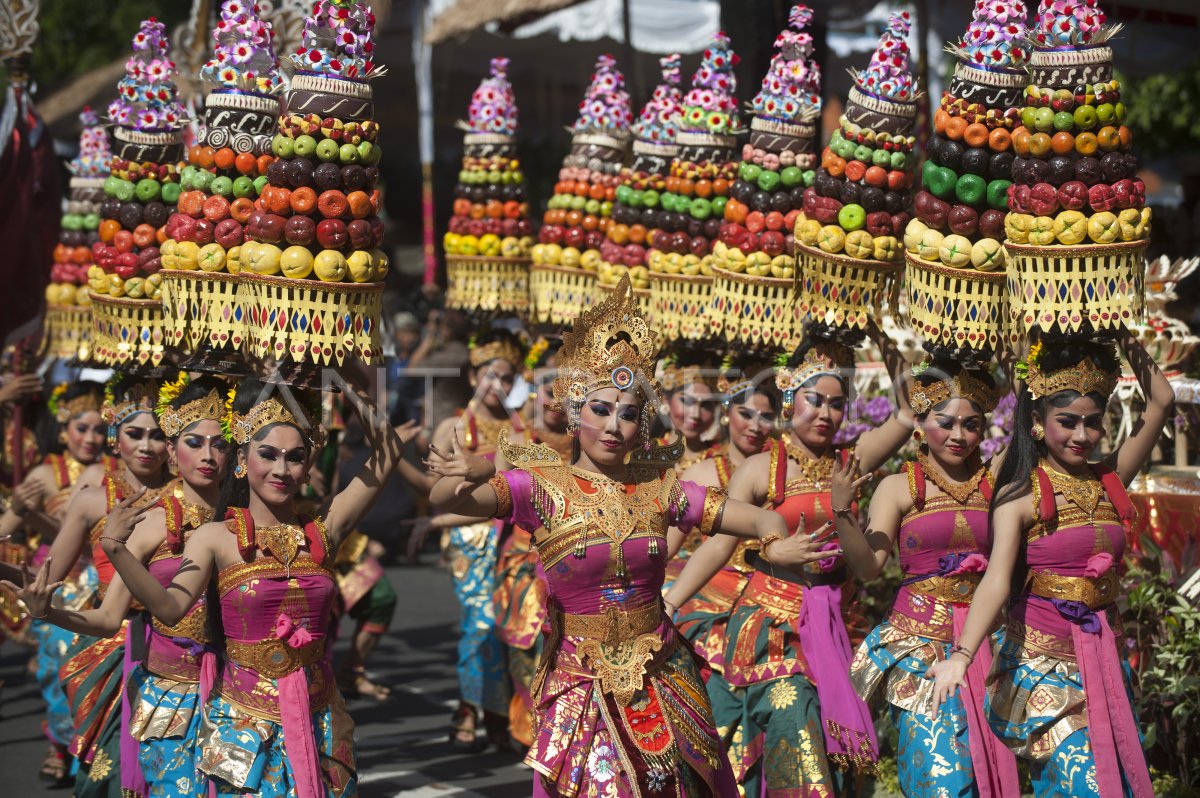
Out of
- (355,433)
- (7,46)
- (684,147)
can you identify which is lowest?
(355,433)

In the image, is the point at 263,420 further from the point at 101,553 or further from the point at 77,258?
the point at 77,258

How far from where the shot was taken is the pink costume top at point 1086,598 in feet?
16.5

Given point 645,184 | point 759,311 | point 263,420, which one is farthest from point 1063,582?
point 645,184

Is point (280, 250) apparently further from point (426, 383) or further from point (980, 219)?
point (426, 383)

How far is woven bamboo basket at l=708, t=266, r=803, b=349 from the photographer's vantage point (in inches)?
261

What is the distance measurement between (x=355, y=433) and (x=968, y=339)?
7.84 m

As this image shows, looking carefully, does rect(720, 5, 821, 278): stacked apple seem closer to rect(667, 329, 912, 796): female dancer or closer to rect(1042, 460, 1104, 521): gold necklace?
rect(667, 329, 912, 796): female dancer

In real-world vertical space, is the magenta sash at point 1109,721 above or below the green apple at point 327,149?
below

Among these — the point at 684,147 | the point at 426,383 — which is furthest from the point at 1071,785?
the point at 426,383

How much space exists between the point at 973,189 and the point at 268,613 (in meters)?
2.75

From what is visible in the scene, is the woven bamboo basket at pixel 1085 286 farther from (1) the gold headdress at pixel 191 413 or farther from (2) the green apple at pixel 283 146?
(1) the gold headdress at pixel 191 413

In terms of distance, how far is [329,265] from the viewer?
5262 millimetres

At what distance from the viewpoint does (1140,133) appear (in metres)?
15.1

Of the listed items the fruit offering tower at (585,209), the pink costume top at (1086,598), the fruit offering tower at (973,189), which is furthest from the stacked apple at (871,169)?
the fruit offering tower at (585,209)
